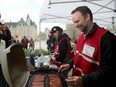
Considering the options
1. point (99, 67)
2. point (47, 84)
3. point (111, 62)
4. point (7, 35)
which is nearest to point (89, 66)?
point (99, 67)

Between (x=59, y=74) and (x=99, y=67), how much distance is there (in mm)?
808

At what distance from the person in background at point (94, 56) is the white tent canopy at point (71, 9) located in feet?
14.7

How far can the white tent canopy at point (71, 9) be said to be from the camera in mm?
8008

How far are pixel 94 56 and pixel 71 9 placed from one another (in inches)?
280

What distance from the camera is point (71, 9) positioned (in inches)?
371

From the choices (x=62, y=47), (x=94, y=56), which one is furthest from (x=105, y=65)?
(x=62, y=47)

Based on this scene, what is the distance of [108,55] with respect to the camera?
2295mm

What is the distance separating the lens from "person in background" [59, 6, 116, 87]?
230cm

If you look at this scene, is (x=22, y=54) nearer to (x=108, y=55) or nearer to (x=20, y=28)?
(x=108, y=55)

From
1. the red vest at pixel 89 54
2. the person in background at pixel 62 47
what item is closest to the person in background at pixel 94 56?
the red vest at pixel 89 54

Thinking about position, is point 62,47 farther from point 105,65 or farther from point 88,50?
Result: point 105,65

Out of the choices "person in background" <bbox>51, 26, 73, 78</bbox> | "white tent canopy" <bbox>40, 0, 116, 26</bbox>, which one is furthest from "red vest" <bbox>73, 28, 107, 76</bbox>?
"white tent canopy" <bbox>40, 0, 116, 26</bbox>

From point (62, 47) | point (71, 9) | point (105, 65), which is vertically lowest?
point (62, 47)

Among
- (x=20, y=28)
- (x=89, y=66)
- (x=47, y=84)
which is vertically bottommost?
(x=20, y=28)
